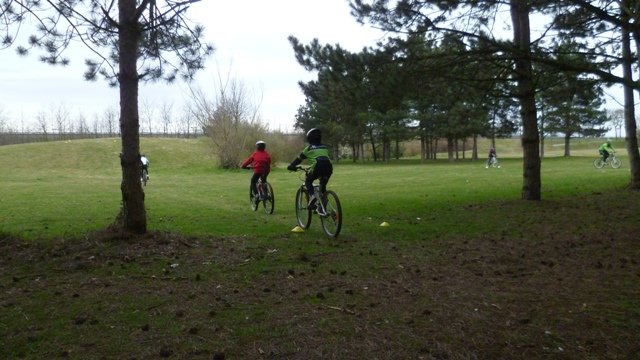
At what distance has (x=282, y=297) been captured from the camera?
4840 mm

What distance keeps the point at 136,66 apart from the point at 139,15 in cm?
71

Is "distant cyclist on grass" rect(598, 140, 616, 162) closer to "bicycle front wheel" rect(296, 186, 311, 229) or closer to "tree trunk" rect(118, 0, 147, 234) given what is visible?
"bicycle front wheel" rect(296, 186, 311, 229)

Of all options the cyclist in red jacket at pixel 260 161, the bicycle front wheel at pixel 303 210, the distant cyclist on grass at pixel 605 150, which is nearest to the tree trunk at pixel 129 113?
the bicycle front wheel at pixel 303 210

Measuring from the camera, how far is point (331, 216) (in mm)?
8320

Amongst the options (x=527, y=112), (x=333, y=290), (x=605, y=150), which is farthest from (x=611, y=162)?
(x=333, y=290)

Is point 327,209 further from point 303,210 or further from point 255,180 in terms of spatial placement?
point 255,180

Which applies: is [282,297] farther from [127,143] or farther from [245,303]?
[127,143]

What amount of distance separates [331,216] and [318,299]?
359 centimetres

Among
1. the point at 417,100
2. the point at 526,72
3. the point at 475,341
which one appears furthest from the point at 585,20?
the point at 475,341

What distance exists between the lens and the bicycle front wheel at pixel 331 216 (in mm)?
8102

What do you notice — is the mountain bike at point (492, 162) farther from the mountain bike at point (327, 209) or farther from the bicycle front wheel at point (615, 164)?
the mountain bike at point (327, 209)

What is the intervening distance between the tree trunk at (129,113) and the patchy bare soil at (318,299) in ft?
1.23

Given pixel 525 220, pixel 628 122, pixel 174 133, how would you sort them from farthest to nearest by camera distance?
1. pixel 174 133
2. pixel 628 122
3. pixel 525 220

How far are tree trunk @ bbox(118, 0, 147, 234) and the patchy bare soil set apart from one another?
0.38 metres
